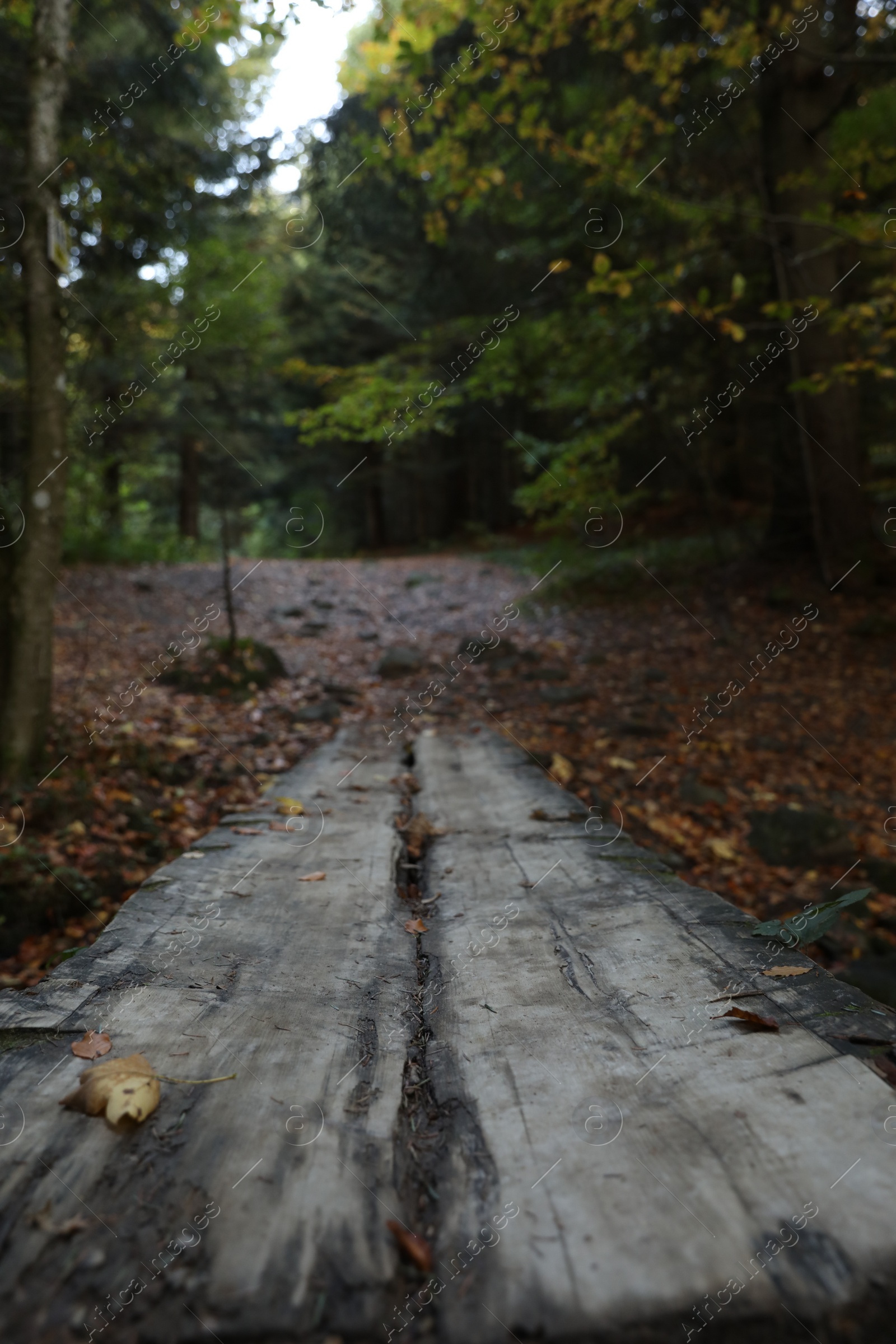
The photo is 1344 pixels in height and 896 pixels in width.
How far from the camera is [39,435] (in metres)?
4.01

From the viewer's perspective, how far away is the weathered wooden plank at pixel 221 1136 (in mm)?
877

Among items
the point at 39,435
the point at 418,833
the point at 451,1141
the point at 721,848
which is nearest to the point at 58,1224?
the point at 451,1141

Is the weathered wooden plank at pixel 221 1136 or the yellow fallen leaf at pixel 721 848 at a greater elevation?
the weathered wooden plank at pixel 221 1136

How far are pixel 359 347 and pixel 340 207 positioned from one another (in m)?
11.0

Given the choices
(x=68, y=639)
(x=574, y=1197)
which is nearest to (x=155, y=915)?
(x=574, y=1197)

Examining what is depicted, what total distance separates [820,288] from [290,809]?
701 cm

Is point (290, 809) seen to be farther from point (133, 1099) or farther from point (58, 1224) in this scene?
point (58, 1224)

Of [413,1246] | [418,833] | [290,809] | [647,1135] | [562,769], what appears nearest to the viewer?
[413,1246]

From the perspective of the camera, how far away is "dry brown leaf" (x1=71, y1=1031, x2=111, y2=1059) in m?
1.30

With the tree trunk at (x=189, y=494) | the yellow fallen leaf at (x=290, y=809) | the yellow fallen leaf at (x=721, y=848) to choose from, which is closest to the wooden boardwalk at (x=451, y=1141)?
the yellow fallen leaf at (x=290, y=809)

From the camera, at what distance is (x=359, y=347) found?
740 inches

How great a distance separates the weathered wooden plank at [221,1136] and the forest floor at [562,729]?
0.78 m

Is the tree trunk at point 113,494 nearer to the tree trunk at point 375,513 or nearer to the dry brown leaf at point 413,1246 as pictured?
the tree trunk at point 375,513

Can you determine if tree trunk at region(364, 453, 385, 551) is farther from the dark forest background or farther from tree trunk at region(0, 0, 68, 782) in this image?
tree trunk at region(0, 0, 68, 782)
